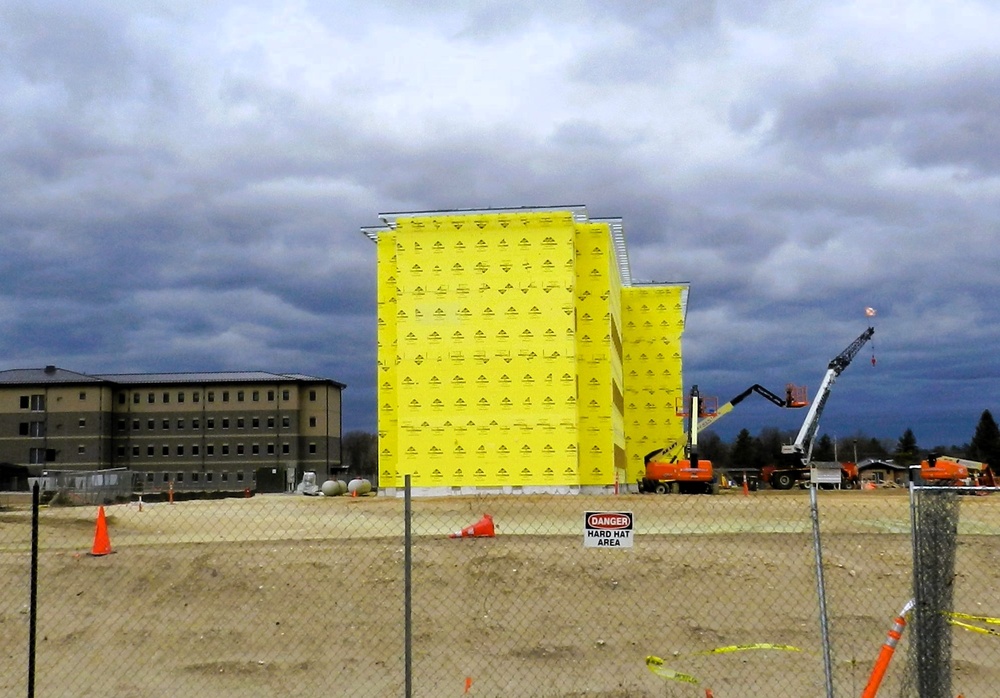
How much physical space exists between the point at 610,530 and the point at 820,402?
55627 millimetres

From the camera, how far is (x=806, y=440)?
60.4m

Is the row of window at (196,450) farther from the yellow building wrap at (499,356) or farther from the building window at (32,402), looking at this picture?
the yellow building wrap at (499,356)

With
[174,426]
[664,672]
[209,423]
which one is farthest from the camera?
[174,426]

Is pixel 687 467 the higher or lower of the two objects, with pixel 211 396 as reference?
lower

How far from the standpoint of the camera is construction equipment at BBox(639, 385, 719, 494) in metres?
51.2

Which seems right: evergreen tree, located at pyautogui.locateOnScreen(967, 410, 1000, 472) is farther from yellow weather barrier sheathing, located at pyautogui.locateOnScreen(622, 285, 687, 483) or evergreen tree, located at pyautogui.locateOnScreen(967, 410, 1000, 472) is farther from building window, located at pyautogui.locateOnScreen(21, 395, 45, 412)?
building window, located at pyautogui.locateOnScreen(21, 395, 45, 412)

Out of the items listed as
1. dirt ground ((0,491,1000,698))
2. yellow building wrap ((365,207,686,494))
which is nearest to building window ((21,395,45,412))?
yellow building wrap ((365,207,686,494))

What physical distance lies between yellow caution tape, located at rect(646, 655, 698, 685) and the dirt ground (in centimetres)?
14

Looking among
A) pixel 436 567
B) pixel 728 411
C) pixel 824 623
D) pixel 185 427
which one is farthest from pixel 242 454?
pixel 824 623

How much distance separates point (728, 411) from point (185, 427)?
5464 cm

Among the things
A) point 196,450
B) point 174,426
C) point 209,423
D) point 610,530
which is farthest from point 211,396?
point 610,530

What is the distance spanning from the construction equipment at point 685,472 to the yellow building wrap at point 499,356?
373cm

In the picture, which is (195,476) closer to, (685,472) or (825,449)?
(685,472)

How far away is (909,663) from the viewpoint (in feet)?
24.9
